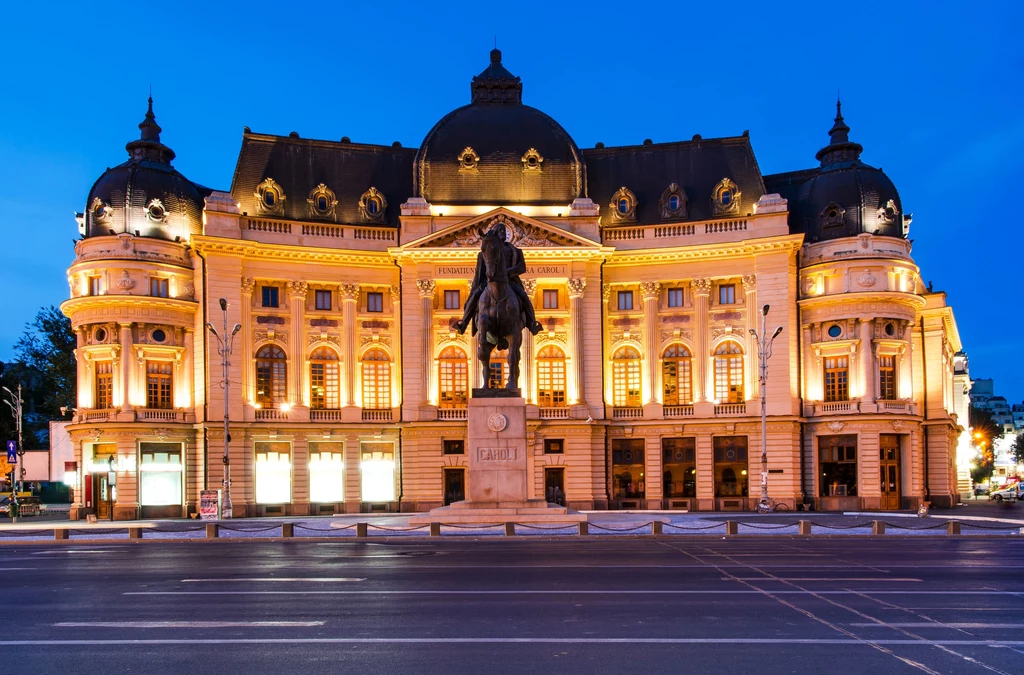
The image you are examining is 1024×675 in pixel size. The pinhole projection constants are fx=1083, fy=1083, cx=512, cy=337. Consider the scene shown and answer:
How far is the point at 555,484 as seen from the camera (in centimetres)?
7112

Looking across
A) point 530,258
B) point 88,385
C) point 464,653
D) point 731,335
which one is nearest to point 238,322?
point 88,385

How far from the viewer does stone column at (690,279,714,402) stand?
72438 mm

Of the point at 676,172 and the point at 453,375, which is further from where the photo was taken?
the point at 676,172

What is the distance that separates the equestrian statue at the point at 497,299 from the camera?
40812 mm

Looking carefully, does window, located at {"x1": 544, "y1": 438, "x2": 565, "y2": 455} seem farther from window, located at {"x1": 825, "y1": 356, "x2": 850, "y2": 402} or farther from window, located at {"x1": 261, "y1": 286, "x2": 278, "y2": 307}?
window, located at {"x1": 261, "y1": 286, "x2": 278, "y2": 307}

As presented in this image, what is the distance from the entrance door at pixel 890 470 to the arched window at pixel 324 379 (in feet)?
118

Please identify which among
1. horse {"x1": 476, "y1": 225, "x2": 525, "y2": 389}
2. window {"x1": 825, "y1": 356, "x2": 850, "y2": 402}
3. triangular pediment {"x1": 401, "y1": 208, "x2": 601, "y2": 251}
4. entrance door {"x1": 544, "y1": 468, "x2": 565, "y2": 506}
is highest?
triangular pediment {"x1": 401, "y1": 208, "x2": 601, "y2": 251}

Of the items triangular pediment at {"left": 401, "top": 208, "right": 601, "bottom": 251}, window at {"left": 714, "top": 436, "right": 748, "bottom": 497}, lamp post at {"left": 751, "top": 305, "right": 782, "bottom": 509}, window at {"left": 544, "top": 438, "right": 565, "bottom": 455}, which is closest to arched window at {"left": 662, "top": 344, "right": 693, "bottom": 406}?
window at {"left": 714, "top": 436, "right": 748, "bottom": 497}

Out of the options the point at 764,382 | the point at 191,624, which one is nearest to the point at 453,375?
the point at 764,382

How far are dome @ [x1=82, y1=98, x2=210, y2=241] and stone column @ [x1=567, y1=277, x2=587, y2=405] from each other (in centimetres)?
2525

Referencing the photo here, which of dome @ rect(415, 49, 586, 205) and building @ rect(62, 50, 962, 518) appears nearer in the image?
building @ rect(62, 50, 962, 518)

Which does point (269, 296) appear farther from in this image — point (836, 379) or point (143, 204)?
point (836, 379)

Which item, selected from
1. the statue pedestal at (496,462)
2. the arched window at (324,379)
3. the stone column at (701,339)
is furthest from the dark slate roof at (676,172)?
the statue pedestal at (496,462)

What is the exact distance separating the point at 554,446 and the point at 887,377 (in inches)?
880
